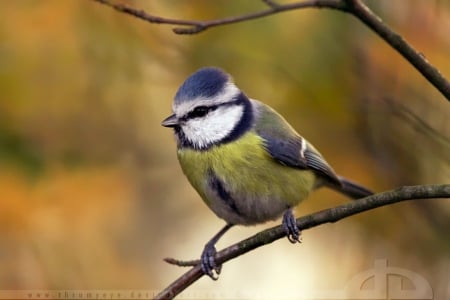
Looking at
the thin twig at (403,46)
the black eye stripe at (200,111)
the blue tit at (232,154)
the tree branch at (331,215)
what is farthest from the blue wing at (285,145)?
the thin twig at (403,46)

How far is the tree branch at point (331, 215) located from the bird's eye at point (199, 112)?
16.3 inches

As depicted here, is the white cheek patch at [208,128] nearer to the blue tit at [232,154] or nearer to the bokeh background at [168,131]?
the blue tit at [232,154]

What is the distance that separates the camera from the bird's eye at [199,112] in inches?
67.8

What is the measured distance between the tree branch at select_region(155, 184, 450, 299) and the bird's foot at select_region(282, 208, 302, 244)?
10 cm

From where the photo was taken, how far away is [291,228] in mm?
1546

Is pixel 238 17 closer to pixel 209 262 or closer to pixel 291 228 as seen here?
pixel 291 228

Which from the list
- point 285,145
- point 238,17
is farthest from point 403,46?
point 285,145

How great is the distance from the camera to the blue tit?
1.71m

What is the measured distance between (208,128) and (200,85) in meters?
0.11

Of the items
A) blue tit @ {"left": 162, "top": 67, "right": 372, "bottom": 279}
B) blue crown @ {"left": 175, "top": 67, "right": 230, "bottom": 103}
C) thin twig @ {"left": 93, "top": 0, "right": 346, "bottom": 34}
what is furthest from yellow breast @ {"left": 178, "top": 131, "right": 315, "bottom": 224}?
thin twig @ {"left": 93, "top": 0, "right": 346, "bottom": 34}

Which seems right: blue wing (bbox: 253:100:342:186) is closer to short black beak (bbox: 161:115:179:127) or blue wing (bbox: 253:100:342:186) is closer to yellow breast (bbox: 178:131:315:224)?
yellow breast (bbox: 178:131:315:224)

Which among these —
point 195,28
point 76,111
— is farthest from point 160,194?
point 195,28

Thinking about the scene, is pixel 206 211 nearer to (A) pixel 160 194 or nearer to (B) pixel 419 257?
(A) pixel 160 194

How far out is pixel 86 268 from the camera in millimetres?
2393
